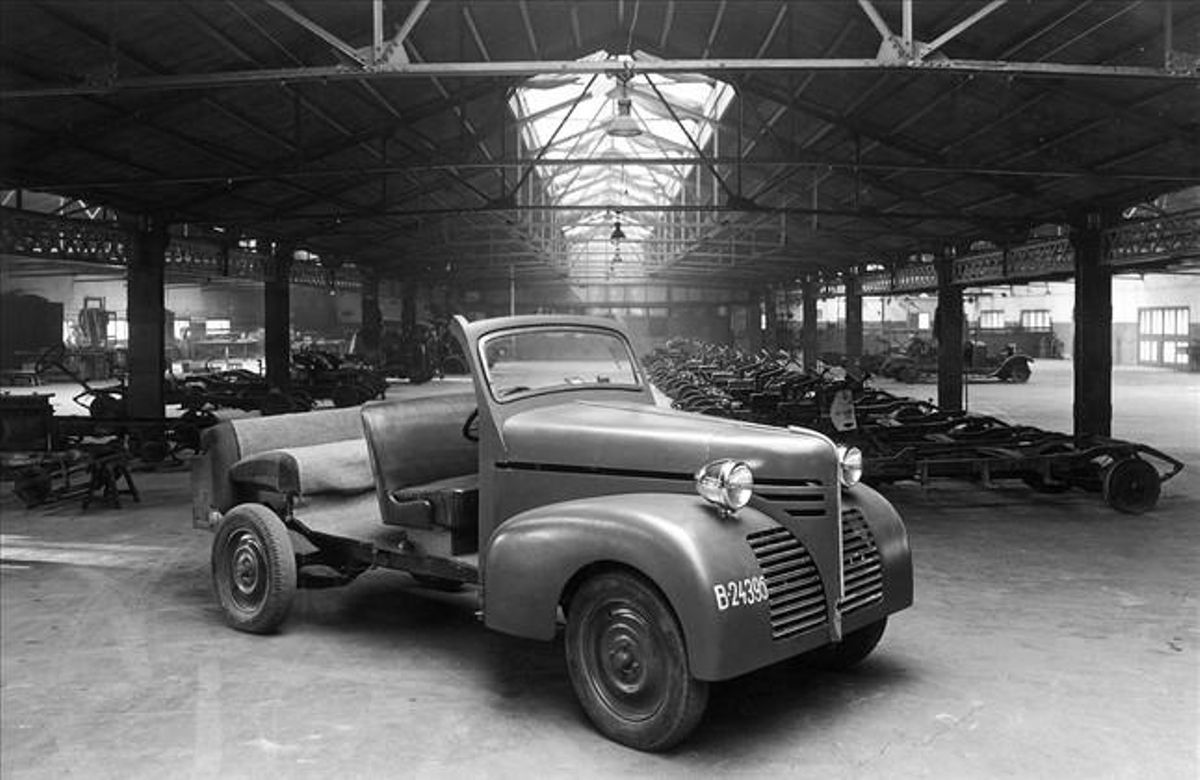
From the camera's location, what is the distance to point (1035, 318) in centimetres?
A: 4400

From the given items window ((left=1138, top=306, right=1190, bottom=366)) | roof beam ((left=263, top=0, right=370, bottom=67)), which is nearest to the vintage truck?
roof beam ((left=263, top=0, right=370, bottom=67))

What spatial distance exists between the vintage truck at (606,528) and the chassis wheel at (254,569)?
12 mm

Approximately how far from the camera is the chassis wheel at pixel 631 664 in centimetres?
346

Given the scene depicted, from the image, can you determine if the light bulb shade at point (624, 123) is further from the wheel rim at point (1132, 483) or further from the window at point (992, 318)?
the window at point (992, 318)

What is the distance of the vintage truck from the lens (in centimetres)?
346

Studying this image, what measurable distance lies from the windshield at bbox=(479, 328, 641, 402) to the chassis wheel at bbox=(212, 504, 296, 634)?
1.76m

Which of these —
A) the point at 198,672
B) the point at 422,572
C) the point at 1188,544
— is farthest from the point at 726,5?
the point at 198,672

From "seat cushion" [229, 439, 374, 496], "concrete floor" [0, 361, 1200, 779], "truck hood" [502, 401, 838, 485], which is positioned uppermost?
"truck hood" [502, 401, 838, 485]

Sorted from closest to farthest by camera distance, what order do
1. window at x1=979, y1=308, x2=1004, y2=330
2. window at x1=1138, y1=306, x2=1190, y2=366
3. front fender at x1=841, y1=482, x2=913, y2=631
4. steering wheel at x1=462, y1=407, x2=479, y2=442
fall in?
1. front fender at x1=841, y1=482, x2=913, y2=631
2. steering wheel at x1=462, y1=407, x2=479, y2=442
3. window at x1=1138, y1=306, x2=1190, y2=366
4. window at x1=979, y1=308, x2=1004, y2=330

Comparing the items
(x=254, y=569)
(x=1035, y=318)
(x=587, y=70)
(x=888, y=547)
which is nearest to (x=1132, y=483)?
(x=888, y=547)

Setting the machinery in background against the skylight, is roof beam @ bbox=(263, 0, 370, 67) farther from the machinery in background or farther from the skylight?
the machinery in background

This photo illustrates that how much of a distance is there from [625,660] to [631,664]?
29mm

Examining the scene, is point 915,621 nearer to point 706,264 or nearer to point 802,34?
point 802,34

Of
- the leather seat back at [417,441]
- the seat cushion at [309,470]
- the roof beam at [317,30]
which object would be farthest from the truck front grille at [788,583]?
the roof beam at [317,30]
